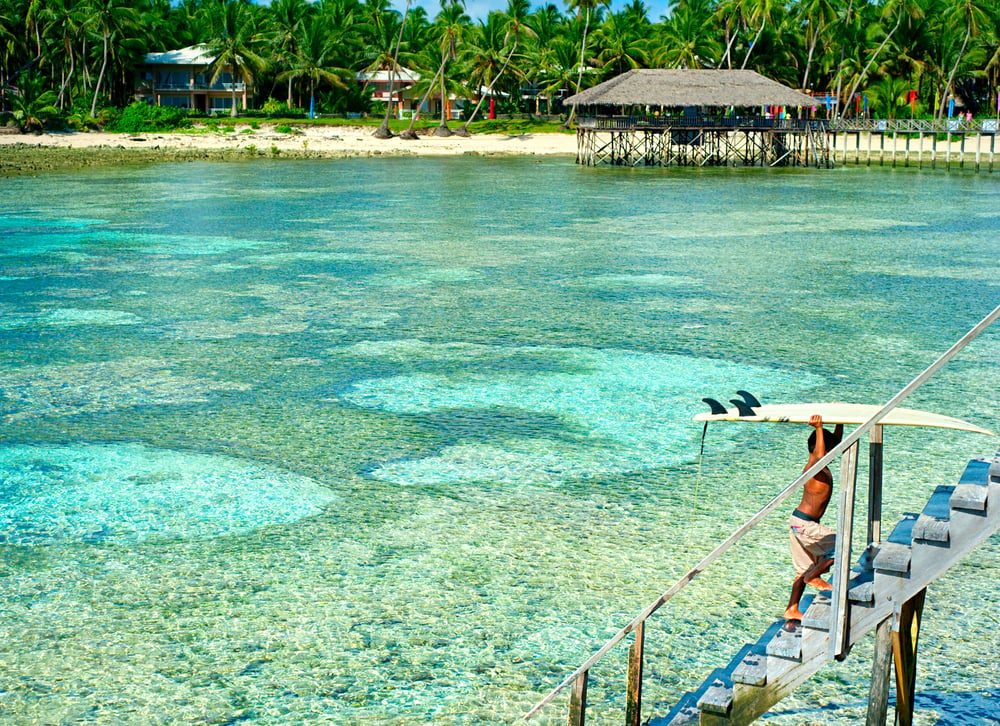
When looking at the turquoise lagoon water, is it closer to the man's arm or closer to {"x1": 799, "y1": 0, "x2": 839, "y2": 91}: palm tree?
the man's arm

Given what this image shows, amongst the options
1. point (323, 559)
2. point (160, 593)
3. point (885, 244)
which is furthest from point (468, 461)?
point (885, 244)

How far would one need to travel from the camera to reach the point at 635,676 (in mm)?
4590

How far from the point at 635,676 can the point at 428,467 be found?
4.74m

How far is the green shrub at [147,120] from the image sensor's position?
66.1m

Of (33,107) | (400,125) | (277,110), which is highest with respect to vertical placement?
(277,110)

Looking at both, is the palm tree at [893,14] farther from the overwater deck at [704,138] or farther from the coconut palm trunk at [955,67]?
the overwater deck at [704,138]

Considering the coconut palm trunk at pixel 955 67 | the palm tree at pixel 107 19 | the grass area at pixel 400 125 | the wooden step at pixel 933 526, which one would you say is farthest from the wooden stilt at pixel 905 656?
the palm tree at pixel 107 19

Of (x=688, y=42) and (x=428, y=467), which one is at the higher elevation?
(x=688, y=42)

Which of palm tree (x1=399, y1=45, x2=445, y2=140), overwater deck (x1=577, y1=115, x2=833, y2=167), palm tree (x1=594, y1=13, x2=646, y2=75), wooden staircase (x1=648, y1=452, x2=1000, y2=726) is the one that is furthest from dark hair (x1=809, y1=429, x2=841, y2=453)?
palm tree (x1=594, y1=13, x2=646, y2=75)

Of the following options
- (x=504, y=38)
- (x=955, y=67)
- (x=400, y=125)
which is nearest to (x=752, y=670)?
(x=955, y=67)

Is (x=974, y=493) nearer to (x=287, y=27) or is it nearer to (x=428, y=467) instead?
(x=428, y=467)

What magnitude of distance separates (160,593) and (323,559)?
40.4 inches

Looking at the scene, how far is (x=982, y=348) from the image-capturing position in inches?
516

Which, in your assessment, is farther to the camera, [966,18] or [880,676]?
[966,18]
